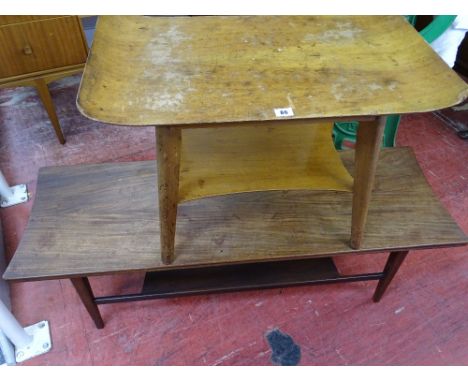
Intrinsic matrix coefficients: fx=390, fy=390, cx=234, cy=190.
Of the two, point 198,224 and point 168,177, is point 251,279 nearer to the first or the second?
point 198,224

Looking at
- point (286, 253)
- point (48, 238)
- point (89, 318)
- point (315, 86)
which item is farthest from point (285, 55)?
point (89, 318)

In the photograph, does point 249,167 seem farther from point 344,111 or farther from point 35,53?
point 35,53

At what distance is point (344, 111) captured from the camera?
0.75m

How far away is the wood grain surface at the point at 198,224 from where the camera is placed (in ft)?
3.53

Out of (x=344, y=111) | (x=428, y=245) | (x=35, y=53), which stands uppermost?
(x=344, y=111)

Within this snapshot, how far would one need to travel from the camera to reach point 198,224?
1.16 metres

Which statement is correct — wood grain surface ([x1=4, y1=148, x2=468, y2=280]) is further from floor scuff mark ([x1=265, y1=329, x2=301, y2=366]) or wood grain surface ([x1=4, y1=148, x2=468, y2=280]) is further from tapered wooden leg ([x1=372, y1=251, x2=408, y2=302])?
floor scuff mark ([x1=265, y1=329, x2=301, y2=366])

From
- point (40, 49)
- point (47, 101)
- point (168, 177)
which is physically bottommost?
point (47, 101)

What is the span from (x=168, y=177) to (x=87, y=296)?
57 centimetres

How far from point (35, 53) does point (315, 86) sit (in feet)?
4.77

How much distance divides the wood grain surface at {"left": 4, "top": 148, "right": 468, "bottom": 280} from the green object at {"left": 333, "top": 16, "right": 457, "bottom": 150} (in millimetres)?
350

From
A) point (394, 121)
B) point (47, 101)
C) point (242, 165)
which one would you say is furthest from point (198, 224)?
point (47, 101)
